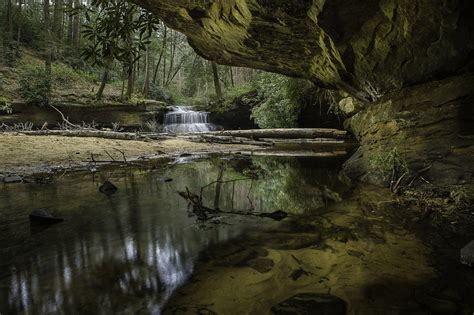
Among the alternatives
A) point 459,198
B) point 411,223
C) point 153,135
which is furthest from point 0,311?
point 153,135

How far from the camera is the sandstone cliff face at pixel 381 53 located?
568 centimetres

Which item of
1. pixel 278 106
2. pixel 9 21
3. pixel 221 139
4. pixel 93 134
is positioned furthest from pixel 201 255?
pixel 9 21

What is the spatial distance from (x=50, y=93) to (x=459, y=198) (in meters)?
20.4

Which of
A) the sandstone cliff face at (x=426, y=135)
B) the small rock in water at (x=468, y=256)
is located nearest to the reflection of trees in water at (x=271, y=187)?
the sandstone cliff face at (x=426, y=135)

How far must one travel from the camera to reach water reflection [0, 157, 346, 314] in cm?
267

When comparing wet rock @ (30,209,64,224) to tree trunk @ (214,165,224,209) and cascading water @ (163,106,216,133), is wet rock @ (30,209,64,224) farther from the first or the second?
cascading water @ (163,106,216,133)

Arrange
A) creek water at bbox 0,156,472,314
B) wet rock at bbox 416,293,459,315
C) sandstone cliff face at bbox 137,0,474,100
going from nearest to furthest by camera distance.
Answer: wet rock at bbox 416,293,459,315 → creek water at bbox 0,156,472,314 → sandstone cliff face at bbox 137,0,474,100

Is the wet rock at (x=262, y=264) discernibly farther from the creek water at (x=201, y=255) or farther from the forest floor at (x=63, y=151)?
the forest floor at (x=63, y=151)

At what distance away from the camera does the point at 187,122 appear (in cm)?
2238

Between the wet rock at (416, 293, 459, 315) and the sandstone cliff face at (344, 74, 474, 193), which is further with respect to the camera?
the sandstone cliff face at (344, 74, 474, 193)

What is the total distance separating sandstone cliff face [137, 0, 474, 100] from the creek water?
303cm

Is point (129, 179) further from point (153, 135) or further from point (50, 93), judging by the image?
point (50, 93)

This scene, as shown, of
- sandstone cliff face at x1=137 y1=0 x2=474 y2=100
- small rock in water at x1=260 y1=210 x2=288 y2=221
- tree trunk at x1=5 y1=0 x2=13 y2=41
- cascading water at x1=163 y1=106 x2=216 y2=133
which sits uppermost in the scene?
tree trunk at x1=5 y1=0 x2=13 y2=41

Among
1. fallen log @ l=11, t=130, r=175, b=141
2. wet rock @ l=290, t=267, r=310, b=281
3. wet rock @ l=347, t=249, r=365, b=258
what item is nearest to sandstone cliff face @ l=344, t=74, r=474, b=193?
wet rock @ l=347, t=249, r=365, b=258
